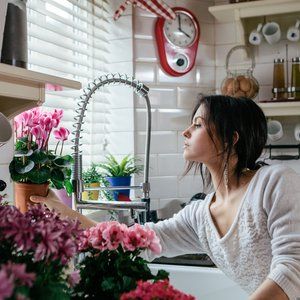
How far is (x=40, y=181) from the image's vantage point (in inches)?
51.3

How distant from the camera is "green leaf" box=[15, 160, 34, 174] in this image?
4.26 feet

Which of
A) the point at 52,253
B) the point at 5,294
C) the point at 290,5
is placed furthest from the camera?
the point at 290,5

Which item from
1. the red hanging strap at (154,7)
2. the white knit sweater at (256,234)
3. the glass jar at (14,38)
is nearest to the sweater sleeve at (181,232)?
the white knit sweater at (256,234)

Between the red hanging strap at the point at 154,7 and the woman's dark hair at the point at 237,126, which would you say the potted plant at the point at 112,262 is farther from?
the red hanging strap at the point at 154,7

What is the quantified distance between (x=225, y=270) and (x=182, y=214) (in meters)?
0.21

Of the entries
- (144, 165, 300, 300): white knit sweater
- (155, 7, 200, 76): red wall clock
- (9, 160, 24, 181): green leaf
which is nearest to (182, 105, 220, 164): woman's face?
(144, 165, 300, 300): white knit sweater

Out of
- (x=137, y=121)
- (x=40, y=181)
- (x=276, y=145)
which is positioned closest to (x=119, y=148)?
(x=137, y=121)

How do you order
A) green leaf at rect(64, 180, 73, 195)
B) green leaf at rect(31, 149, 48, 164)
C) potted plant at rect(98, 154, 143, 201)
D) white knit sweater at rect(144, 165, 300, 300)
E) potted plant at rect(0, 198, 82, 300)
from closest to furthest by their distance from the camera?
1. potted plant at rect(0, 198, 82, 300)
2. white knit sweater at rect(144, 165, 300, 300)
3. green leaf at rect(31, 149, 48, 164)
4. green leaf at rect(64, 180, 73, 195)
5. potted plant at rect(98, 154, 143, 201)

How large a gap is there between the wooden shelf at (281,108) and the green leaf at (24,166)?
1.18m

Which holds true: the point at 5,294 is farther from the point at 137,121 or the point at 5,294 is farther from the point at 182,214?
the point at 137,121

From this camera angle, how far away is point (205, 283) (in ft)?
5.66

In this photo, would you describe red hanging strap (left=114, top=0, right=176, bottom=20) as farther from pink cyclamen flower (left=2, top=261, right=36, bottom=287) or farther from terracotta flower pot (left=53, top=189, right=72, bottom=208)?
pink cyclamen flower (left=2, top=261, right=36, bottom=287)

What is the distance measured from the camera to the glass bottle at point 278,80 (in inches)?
86.5

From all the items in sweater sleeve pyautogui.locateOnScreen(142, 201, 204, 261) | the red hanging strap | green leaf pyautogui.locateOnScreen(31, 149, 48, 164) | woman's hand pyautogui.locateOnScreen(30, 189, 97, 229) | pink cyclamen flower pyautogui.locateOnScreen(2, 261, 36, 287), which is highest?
the red hanging strap
